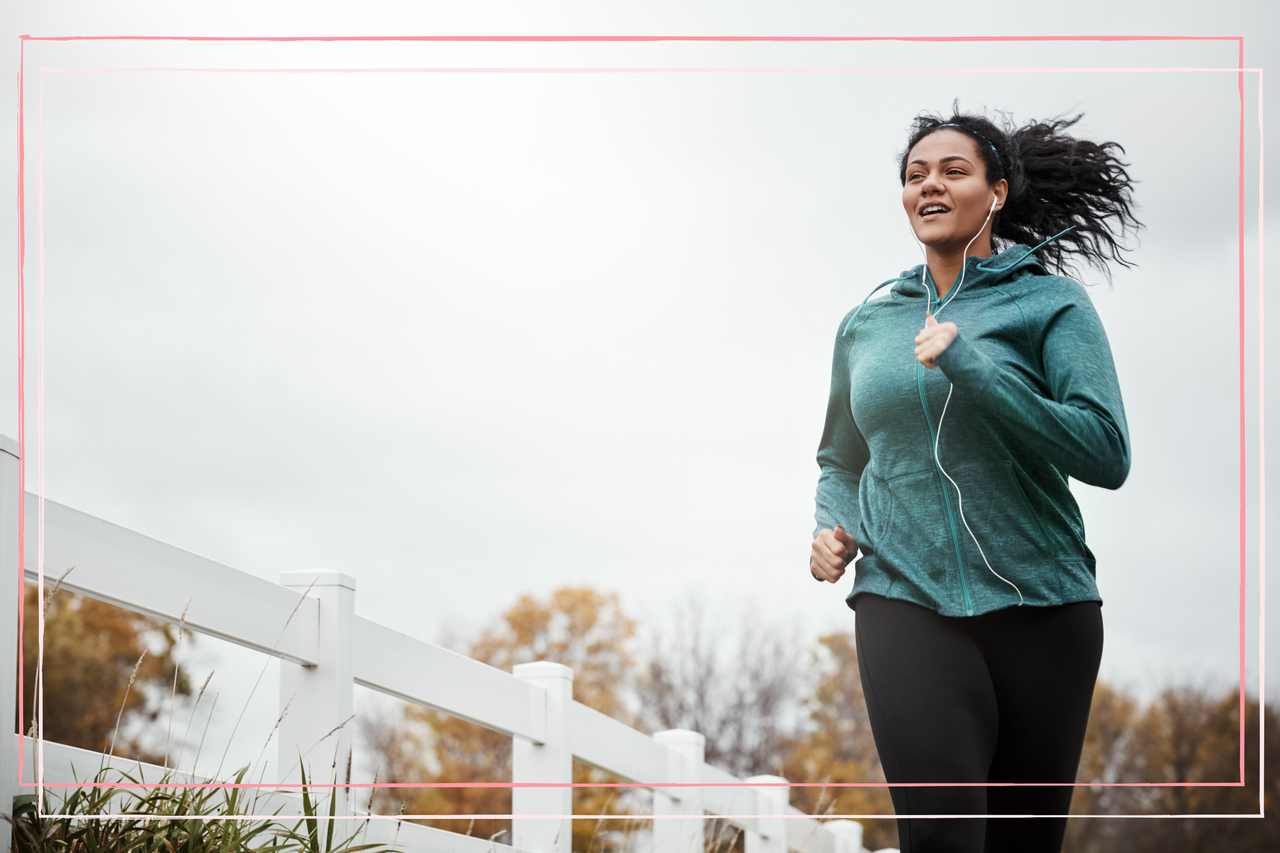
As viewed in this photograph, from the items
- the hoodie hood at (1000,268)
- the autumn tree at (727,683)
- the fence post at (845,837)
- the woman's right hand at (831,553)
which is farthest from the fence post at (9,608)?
the fence post at (845,837)

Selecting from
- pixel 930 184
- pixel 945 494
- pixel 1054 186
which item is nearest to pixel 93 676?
pixel 945 494

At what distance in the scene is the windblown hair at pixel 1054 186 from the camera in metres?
1.79

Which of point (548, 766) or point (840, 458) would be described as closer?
point (840, 458)

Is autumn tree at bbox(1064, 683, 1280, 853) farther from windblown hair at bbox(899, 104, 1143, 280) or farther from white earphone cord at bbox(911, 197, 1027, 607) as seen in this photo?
windblown hair at bbox(899, 104, 1143, 280)

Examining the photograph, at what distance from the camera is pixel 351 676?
191 centimetres

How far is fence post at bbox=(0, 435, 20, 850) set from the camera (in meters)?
1.60

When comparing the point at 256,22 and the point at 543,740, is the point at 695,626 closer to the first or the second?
the point at 543,740

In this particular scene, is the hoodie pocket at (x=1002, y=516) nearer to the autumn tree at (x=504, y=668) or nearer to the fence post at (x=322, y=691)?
the autumn tree at (x=504, y=668)

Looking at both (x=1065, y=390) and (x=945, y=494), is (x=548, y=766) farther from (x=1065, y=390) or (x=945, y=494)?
(x=1065, y=390)

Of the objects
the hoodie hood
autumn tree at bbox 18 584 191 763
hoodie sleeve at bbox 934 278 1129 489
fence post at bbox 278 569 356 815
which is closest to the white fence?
fence post at bbox 278 569 356 815

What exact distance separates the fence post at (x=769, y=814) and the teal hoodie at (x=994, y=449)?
1.27ft

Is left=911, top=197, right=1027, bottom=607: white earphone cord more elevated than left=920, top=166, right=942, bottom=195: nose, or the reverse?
left=920, top=166, right=942, bottom=195: nose

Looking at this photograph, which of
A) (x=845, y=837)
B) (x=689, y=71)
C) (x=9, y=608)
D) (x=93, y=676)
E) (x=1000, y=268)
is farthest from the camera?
(x=845, y=837)

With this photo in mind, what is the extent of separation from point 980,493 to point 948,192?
50cm
